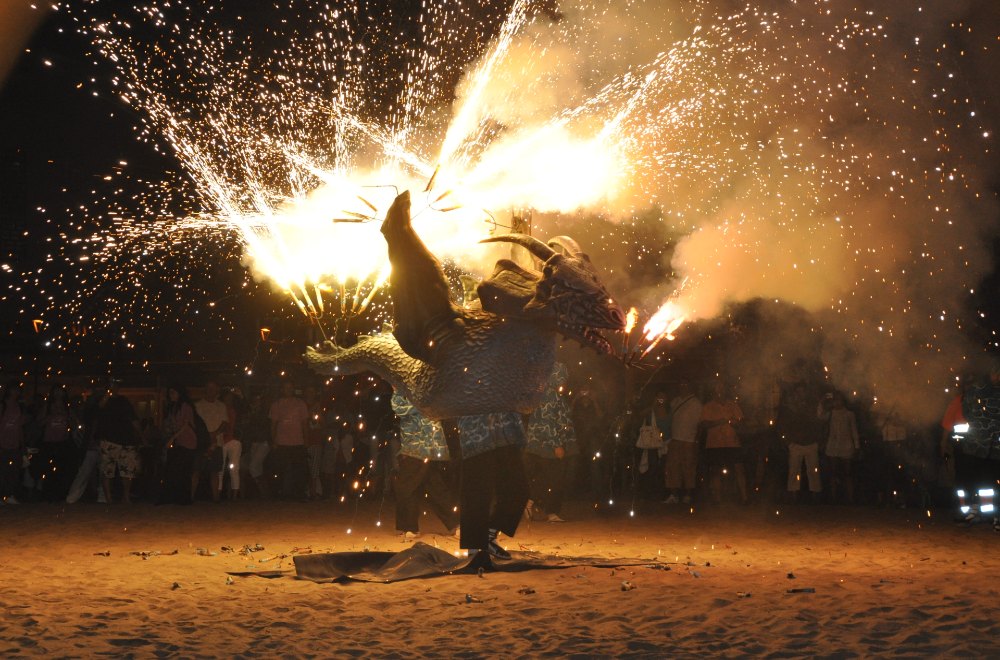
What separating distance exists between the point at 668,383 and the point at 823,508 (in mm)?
4192

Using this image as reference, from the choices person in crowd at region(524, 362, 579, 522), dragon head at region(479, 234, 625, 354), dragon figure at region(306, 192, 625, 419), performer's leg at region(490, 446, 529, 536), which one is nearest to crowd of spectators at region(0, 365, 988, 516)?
person in crowd at region(524, 362, 579, 522)

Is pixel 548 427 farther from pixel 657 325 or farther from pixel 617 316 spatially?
pixel 617 316

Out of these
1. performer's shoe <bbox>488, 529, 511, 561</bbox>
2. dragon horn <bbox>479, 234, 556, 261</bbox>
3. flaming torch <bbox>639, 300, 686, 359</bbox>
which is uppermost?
dragon horn <bbox>479, 234, 556, 261</bbox>

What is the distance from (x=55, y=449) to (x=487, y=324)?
867 centimetres

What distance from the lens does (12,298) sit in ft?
64.8

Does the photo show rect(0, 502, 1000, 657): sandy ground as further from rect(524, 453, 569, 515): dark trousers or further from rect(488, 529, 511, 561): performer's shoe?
rect(524, 453, 569, 515): dark trousers

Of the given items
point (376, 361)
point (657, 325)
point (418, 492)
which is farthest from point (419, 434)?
point (657, 325)

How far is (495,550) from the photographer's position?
313 inches

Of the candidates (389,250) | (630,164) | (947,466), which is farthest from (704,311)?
(389,250)

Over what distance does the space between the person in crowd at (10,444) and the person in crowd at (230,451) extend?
2.63m

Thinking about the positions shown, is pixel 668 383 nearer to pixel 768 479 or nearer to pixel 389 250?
pixel 768 479

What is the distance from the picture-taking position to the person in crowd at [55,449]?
535 inches

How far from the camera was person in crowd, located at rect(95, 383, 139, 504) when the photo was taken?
13.1m

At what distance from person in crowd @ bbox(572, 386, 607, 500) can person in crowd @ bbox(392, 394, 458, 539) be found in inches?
132
